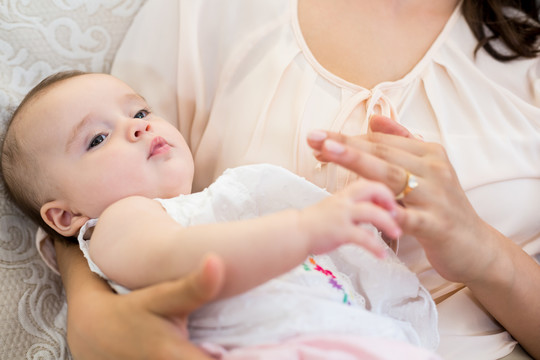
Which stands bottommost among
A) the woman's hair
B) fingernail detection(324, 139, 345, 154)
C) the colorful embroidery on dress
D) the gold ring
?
the colorful embroidery on dress

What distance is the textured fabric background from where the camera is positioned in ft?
3.85

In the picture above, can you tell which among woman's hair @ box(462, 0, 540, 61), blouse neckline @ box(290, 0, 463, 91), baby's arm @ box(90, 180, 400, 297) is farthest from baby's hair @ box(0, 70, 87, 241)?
woman's hair @ box(462, 0, 540, 61)

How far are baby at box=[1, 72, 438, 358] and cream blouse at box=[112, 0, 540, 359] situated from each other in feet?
0.51

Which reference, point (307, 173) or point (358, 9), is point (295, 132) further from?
point (358, 9)

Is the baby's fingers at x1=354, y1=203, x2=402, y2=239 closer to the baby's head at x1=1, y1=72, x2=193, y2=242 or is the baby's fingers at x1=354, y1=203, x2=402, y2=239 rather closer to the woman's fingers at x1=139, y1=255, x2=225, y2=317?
the woman's fingers at x1=139, y1=255, x2=225, y2=317

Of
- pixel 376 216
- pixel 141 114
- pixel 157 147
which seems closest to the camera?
pixel 376 216

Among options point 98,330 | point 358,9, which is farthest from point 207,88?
point 98,330

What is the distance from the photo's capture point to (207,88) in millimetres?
1378

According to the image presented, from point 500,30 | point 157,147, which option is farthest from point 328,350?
point 500,30

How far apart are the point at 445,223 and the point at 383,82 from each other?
0.43 metres

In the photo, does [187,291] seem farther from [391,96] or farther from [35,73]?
[35,73]

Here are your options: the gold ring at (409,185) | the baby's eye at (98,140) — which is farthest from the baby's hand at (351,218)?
the baby's eye at (98,140)

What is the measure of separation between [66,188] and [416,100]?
0.77 m

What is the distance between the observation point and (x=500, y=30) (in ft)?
4.33
